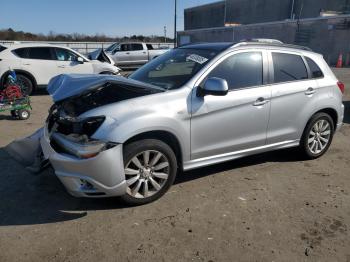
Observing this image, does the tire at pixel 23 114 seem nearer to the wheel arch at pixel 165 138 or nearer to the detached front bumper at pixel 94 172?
the detached front bumper at pixel 94 172

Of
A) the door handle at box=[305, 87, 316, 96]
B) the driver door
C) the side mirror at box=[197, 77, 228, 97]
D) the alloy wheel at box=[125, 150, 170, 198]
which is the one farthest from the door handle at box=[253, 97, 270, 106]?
the alloy wheel at box=[125, 150, 170, 198]

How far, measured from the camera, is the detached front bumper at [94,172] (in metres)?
3.61

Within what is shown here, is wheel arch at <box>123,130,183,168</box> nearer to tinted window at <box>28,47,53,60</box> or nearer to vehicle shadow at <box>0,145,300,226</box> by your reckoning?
vehicle shadow at <box>0,145,300,226</box>

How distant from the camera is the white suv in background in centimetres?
1102

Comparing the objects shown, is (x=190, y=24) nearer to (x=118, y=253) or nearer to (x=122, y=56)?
(x=122, y=56)

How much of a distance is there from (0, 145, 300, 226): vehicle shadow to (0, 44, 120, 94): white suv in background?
6.60 m

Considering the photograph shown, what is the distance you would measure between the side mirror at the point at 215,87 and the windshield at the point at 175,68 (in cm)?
28

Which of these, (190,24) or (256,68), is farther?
(190,24)

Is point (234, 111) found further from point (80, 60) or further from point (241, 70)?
point (80, 60)

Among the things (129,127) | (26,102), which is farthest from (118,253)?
(26,102)

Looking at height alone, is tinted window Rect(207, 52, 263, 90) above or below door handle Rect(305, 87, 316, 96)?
above

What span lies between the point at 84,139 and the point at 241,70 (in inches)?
85.6

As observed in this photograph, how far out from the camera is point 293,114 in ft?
16.9

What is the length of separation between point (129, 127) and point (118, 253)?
1194 millimetres
